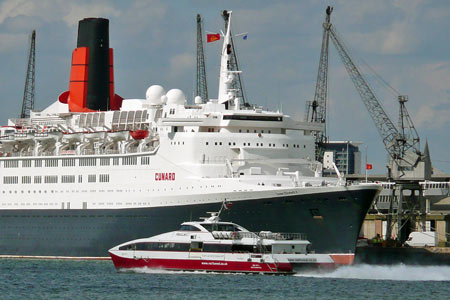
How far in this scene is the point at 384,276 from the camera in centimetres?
6278

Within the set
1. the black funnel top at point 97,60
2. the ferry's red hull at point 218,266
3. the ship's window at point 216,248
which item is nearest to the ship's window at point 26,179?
the black funnel top at point 97,60

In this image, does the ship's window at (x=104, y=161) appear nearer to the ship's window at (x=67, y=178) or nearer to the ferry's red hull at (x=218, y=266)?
the ship's window at (x=67, y=178)

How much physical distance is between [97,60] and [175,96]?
10.0 metres

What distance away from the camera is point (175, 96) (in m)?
72.8

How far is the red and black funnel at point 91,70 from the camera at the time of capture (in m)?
79.9

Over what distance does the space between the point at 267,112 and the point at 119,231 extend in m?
11.1

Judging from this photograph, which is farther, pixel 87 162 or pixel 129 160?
pixel 87 162

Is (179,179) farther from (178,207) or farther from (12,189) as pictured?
(12,189)

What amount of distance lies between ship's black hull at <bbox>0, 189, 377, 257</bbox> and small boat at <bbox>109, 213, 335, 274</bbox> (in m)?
3.49

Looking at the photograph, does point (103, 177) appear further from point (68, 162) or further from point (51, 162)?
point (51, 162)

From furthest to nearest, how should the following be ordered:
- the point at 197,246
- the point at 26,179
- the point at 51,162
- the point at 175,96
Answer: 1. the point at 26,179
2. the point at 51,162
3. the point at 175,96
4. the point at 197,246

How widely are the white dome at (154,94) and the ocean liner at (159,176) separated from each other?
0.09 m

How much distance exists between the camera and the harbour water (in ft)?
176

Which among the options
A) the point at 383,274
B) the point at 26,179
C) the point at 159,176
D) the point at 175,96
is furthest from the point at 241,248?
the point at 26,179
